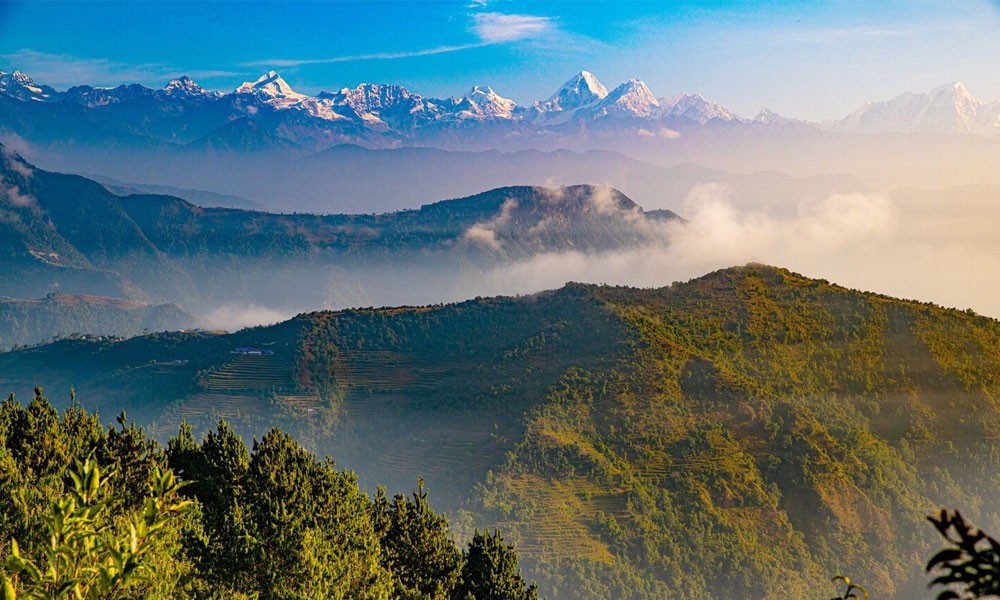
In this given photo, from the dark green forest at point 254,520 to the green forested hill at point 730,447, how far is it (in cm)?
8913

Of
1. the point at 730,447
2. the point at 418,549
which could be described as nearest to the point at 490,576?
the point at 418,549

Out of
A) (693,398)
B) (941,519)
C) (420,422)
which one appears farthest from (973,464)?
(941,519)

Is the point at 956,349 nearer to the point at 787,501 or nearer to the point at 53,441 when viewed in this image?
the point at 787,501

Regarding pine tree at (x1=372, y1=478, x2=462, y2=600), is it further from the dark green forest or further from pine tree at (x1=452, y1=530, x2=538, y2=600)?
pine tree at (x1=452, y1=530, x2=538, y2=600)

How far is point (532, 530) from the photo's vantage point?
468 feet

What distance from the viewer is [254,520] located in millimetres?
38125

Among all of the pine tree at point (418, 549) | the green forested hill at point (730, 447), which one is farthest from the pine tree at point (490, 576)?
the green forested hill at point (730, 447)

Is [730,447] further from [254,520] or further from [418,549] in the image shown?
[254,520]

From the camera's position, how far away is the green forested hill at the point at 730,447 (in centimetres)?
13675

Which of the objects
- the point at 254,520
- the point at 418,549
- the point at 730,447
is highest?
the point at 254,520

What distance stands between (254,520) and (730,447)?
132m

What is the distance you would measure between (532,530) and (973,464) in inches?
3813

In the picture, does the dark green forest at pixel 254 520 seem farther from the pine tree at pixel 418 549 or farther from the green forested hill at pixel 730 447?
the green forested hill at pixel 730 447

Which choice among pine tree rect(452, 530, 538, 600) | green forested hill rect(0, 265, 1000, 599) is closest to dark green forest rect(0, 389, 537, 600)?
pine tree rect(452, 530, 538, 600)
